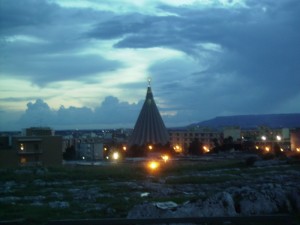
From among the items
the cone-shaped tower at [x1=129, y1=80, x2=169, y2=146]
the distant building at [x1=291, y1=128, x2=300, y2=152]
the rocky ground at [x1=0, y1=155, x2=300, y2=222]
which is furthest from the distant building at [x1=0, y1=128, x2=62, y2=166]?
the distant building at [x1=291, y1=128, x2=300, y2=152]

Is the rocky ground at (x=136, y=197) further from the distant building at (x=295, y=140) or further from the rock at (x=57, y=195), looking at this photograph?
the distant building at (x=295, y=140)

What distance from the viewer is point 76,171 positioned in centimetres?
2839

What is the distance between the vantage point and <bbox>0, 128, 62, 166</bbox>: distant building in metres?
35.9

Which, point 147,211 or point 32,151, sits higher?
point 32,151

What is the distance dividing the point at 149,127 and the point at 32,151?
24965 mm

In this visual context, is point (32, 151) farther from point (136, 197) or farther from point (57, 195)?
point (136, 197)

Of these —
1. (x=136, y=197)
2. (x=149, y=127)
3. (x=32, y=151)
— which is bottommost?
(x=136, y=197)

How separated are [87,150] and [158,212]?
54.9 metres

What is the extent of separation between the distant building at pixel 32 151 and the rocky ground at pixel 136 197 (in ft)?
29.6

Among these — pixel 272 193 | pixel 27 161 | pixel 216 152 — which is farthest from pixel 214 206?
pixel 216 152

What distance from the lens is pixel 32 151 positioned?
36.4 metres

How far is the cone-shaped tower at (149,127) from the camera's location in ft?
192

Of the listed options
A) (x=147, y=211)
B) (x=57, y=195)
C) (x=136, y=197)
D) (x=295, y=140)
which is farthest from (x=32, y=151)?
(x=295, y=140)

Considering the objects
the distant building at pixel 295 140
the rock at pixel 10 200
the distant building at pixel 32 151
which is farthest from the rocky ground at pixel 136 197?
the distant building at pixel 295 140
